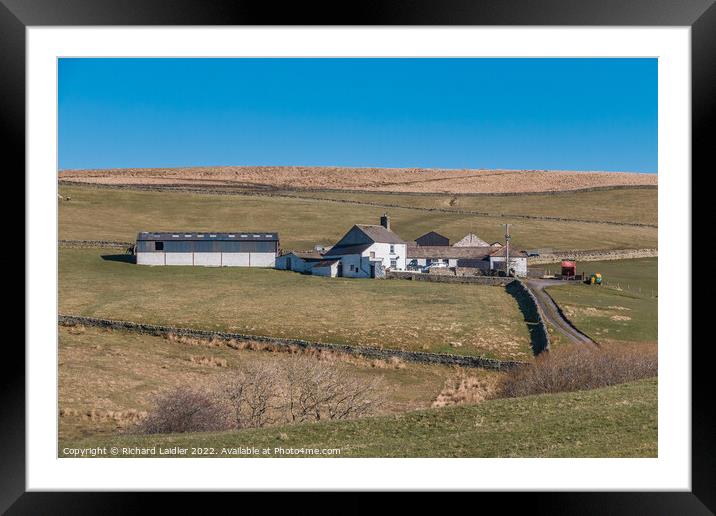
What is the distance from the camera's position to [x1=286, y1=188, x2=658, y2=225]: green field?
104 m

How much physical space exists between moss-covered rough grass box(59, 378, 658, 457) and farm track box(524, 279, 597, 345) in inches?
662

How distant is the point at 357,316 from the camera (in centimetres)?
4009

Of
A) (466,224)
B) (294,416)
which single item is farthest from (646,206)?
(294,416)

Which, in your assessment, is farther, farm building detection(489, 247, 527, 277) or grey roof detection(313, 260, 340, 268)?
farm building detection(489, 247, 527, 277)

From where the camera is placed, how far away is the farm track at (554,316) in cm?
3409

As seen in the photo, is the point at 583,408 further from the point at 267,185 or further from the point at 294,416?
the point at 267,185

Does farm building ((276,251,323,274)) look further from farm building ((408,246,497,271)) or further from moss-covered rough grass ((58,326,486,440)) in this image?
moss-covered rough grass ((58,326,486,440))

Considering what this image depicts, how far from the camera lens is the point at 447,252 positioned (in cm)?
6950

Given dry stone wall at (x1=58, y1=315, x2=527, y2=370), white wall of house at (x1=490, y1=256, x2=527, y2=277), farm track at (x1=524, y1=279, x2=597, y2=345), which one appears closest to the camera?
dry stone wall at (x1=58, y1=315, x2=527, y2=370)

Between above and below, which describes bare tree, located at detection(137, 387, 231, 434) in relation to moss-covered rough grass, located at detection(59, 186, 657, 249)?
below

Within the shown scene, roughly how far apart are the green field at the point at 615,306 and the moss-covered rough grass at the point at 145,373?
1017 cm

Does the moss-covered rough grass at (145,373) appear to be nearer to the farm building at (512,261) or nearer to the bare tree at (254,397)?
the bare tree at (254,397)

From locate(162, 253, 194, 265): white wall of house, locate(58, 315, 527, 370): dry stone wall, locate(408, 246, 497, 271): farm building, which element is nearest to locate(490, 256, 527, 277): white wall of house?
locate(408, 246, 497, 271): farm building

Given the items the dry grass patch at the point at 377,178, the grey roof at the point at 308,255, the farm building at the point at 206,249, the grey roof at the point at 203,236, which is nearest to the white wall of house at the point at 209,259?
the farm building at the point at 206,249
